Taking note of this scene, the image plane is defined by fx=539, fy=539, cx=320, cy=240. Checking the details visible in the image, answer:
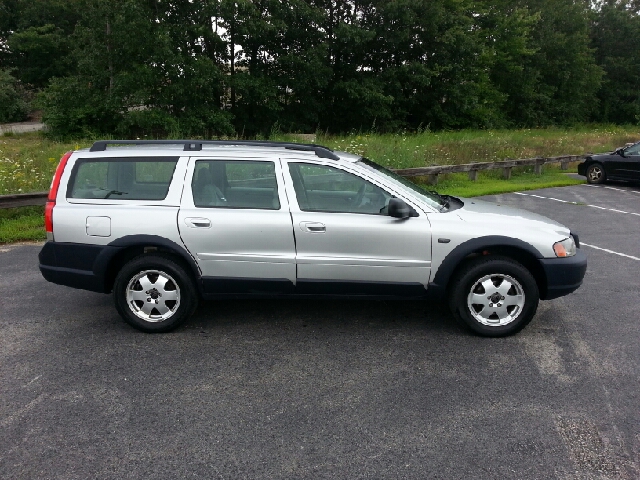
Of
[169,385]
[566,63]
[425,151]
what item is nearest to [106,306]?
[169,385]

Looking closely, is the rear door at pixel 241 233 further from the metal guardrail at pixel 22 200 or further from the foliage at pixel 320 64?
the foliage at pixel 320 64

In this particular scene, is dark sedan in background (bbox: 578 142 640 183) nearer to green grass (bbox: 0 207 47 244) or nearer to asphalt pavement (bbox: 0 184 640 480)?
asphalt pavement (bbox: 0 184 640 480)

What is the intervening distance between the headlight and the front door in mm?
1172

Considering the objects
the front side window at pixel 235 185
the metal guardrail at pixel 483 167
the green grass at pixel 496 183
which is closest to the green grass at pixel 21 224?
the front side window at pixel 235 185

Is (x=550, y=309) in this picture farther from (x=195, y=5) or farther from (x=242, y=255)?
(x=195, y=5)

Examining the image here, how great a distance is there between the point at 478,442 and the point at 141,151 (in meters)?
3.88

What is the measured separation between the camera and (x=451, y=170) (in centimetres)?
1497

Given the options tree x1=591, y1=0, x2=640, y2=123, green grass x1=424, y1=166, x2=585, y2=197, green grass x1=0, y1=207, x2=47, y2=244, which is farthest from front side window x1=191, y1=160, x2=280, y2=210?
tree x1=591, y1=0, x2=640, y2=123

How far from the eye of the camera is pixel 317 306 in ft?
19.0

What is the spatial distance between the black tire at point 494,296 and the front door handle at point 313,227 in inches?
51.6

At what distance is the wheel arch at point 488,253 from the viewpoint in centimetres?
482

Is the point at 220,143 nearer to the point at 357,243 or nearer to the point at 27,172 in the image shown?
the point at 357,243

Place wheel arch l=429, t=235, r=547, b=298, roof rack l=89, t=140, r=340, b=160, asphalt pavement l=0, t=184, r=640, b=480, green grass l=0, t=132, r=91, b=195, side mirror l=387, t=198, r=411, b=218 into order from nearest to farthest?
1. asphalt pavement l=0, t=184, r=640, b=480
2. side mirror l=387, t=198, r=411, b=218
3. wheel arch l=429, t=235, r=547, b=298
4. roof rack l=89, t=140, r=340, b=160
5. green grass l=0, t=132, r=91, b=195

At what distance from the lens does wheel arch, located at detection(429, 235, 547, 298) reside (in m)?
4.82
